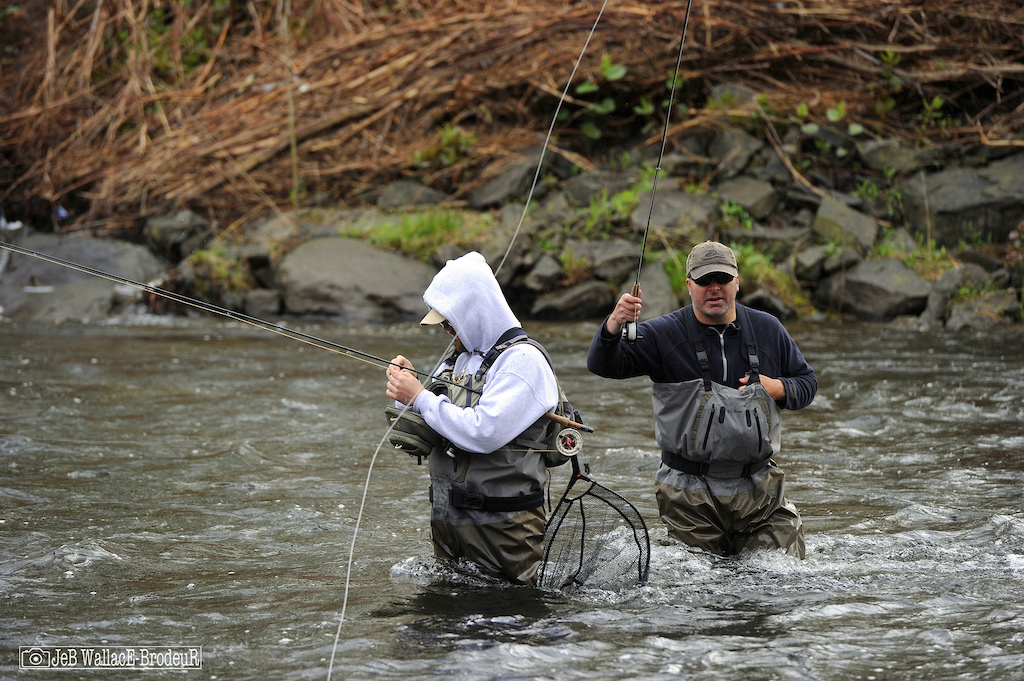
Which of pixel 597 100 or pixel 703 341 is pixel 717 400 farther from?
pixel 597 100

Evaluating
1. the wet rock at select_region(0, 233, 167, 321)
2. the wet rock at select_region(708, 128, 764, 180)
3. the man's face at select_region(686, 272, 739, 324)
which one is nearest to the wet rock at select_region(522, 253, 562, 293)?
the wet rock at select_region(708, 128, 764, 180)

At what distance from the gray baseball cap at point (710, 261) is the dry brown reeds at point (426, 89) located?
1118 cm

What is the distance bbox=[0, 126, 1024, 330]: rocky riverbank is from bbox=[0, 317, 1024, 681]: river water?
118 inches

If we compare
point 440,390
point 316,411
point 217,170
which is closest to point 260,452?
point 316,411

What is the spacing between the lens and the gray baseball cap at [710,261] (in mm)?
4633

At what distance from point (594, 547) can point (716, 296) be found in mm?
1208

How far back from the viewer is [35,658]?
3.90m

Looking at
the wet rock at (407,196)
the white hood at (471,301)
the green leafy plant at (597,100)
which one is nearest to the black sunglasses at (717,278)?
the white hood at (471,301)

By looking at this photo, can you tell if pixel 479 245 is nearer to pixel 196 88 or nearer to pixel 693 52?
pixel 693 52

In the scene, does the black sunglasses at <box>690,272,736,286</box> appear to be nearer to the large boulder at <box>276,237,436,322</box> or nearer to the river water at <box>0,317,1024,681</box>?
the river water at <box>0,317,1024,681</box>

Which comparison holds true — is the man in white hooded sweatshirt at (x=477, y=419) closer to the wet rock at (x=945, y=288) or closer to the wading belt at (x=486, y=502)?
Answer: the wading belt at (x=486, y=502)

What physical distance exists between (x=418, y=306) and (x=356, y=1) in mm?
7978

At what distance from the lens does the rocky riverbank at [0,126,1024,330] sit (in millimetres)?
13281

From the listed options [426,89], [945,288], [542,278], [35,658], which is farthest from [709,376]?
[426,89]
